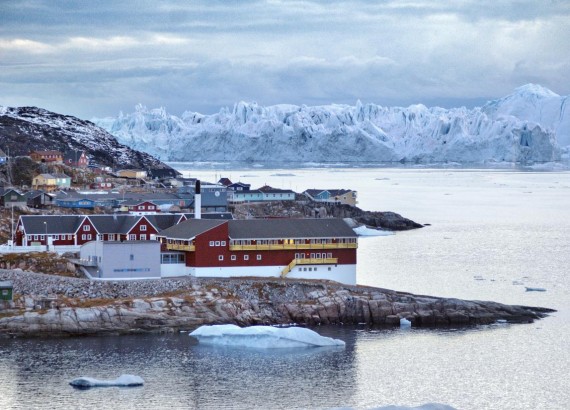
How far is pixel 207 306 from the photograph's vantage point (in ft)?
125

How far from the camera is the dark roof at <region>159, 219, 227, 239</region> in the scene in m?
42.0

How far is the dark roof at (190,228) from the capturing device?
42.0 m

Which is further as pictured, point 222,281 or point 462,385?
point 222,281

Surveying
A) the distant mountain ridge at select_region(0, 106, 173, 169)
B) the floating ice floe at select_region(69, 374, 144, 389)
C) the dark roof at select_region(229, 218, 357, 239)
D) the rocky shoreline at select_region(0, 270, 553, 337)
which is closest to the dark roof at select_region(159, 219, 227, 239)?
the dark roof at select_region(229, 218, 357, 239)

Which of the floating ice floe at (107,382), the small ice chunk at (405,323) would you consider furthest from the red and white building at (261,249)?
the floating ice floe at (107,382)

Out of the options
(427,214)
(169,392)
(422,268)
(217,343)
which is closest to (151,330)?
(217,343)

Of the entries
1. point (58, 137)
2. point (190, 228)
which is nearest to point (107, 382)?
point (190, 228)

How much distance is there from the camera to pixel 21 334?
35906 millimetres

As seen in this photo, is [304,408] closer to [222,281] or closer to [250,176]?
[222,281]

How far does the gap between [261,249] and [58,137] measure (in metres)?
62.6

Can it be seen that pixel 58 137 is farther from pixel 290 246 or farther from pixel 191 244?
pixel 290 246

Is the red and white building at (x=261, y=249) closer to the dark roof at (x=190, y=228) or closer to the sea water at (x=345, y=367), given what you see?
the dark roof at (x=190, y=228)

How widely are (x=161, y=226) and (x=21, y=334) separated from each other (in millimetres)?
11773

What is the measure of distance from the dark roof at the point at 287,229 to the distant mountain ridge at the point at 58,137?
47.5 meters
